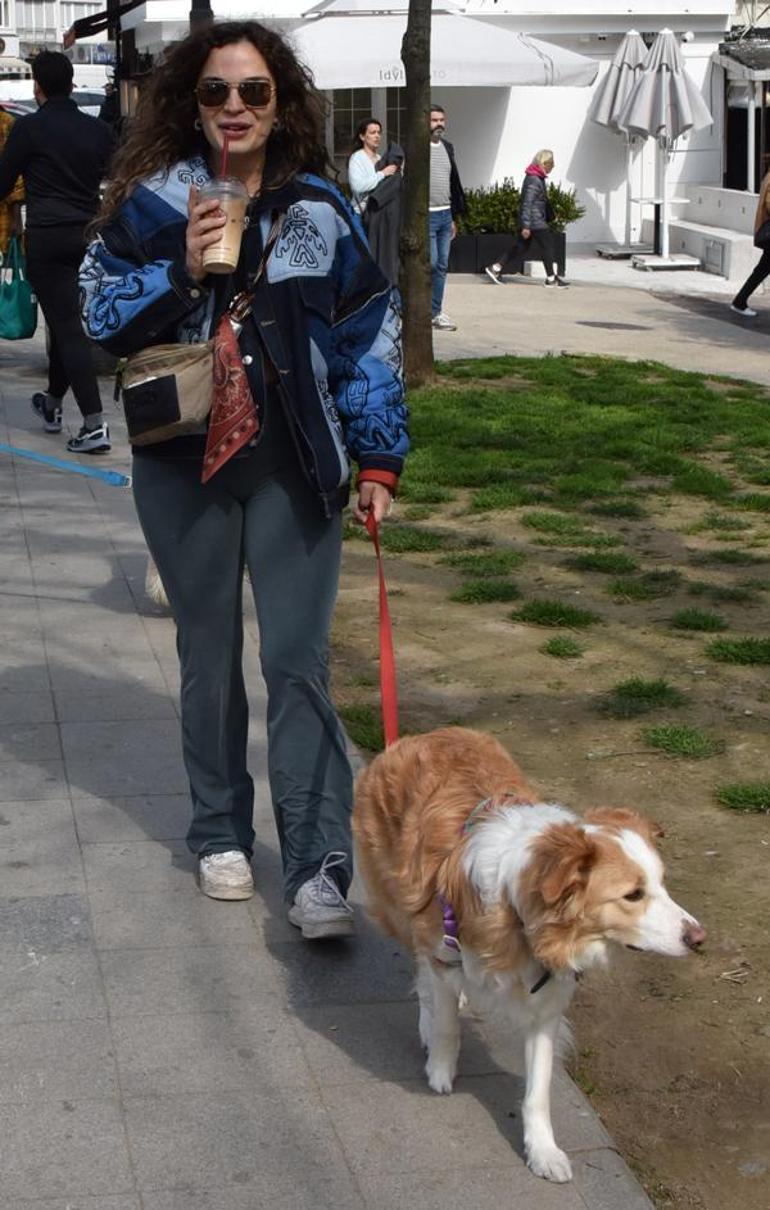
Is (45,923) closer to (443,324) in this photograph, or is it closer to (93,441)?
(93,441)

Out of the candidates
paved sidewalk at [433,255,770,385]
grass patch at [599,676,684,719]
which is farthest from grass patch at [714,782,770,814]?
paved sidewalk at [433,255,770,385]

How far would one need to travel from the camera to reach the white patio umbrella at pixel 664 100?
2353 centimetres

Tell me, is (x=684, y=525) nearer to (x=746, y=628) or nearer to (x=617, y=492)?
(x=617, y=492)

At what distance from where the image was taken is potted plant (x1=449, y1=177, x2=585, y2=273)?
76.5 ft

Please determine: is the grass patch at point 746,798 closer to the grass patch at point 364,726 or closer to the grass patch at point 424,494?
the grass patch at point 364,726

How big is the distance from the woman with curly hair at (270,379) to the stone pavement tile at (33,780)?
1127 millimetres

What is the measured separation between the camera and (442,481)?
10.4 meters

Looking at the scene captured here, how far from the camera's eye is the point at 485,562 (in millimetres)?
8469

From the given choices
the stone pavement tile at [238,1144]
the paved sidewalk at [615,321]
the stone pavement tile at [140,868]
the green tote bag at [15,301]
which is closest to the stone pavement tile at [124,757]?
the stone pavement tile at [140,868]

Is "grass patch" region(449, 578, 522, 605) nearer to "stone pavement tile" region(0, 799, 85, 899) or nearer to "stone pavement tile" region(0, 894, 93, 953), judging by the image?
"stone pavement tile" region(0, 799, 85, 899)

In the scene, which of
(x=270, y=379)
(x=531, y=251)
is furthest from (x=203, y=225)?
(x=531, y=251)

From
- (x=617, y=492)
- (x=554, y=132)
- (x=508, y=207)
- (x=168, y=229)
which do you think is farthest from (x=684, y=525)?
(x=554, y=132)

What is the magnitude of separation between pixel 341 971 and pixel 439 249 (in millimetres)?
13509

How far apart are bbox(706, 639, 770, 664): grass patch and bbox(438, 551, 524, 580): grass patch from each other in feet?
4.93
